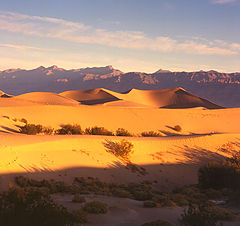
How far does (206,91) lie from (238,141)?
117 metres

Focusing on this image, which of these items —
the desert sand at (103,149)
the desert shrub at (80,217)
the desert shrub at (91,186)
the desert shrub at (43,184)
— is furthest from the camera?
the desert sand at (103,149)

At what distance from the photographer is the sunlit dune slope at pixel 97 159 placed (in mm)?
13476

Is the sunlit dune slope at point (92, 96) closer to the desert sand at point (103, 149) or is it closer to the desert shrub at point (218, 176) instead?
the desert sand at point (103, 149)

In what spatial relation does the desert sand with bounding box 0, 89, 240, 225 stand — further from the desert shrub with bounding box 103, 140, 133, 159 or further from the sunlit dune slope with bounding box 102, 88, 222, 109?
the sunlit dune slope with bounding box 102, 88, 222, 109

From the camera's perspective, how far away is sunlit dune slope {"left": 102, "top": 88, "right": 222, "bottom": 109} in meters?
80.4

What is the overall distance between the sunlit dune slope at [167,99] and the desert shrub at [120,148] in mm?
61898

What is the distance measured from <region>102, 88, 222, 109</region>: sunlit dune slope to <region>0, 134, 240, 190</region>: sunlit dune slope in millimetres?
59200

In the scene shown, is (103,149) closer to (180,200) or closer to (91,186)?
Result: (91,186)

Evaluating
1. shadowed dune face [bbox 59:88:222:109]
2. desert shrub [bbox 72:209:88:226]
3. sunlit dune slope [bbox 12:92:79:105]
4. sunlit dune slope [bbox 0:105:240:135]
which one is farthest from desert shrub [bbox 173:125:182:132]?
shadowed dune face [bbox 59:88:222:109]

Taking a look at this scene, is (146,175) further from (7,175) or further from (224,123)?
(224,123)

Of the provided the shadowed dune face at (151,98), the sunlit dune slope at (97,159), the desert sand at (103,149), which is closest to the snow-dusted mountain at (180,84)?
the shadowed dune face at (151,98)

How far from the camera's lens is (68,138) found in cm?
1762

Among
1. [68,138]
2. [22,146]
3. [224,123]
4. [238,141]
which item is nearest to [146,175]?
[68,138]

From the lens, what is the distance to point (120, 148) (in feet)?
58.5
